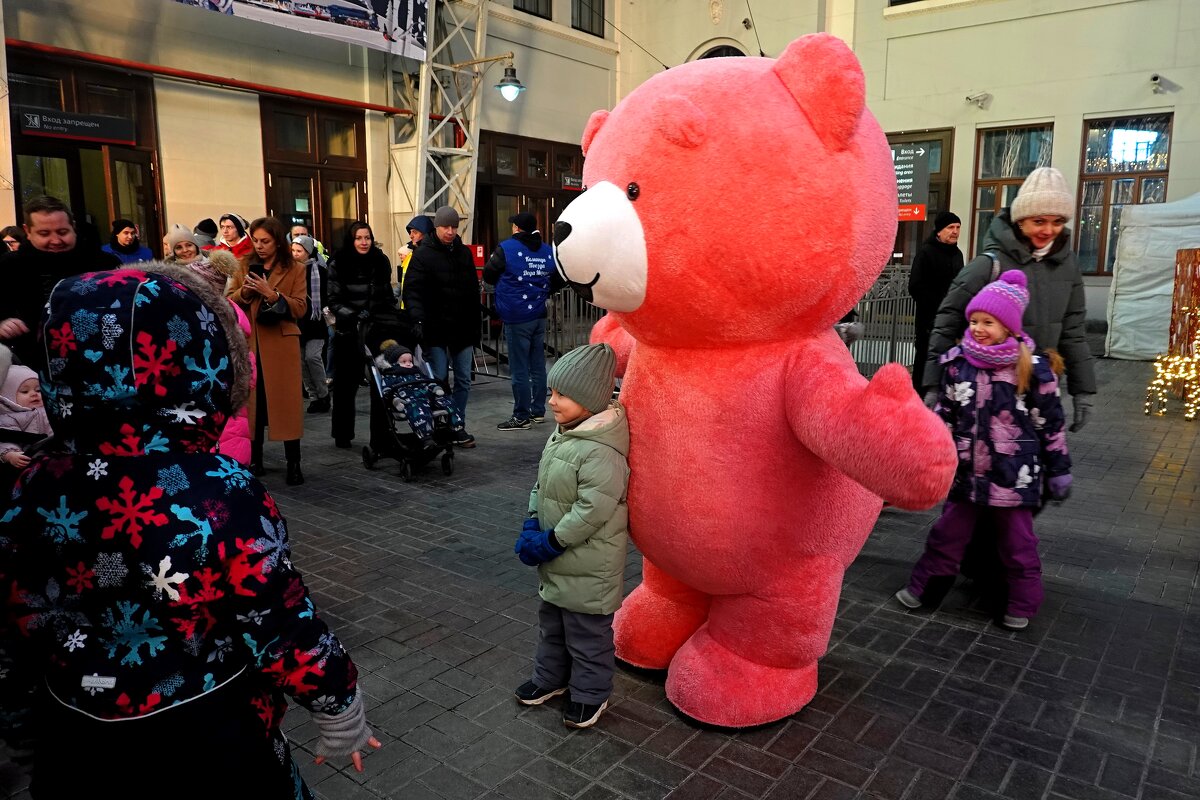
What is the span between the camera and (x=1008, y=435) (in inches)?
150

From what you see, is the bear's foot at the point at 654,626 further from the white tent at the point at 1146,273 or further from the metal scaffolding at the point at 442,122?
the metal scaffolding at the point at 442,122

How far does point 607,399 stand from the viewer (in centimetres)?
304

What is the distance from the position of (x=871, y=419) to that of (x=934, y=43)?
1565 centimetres

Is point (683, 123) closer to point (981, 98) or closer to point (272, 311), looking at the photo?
point (272, 311)

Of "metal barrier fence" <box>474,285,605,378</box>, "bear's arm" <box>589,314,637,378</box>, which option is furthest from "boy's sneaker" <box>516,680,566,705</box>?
"metal barrier fence" <box>474,285,605,378</box>

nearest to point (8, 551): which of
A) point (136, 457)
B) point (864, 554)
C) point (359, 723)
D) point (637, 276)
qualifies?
point (136, 457)

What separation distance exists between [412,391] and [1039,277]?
14.4ft

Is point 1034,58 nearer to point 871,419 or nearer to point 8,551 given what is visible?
point 871,419

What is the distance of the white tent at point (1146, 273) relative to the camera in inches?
459

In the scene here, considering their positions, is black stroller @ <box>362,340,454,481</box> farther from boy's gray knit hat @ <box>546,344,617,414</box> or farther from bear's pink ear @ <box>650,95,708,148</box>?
bear's pink ear @ <box>650,95,708,148</box>

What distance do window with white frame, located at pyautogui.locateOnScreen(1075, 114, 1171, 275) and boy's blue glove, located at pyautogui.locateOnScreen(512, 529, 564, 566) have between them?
14.5 metres

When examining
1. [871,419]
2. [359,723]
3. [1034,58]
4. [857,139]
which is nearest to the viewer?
[359,723]

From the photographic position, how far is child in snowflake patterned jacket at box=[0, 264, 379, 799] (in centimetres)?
156

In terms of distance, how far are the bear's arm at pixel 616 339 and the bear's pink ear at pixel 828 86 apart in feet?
3.78
